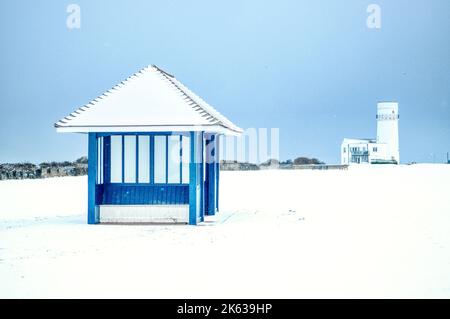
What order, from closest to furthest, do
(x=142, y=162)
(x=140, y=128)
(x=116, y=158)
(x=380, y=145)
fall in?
1. (x=140, y=128)
2. (x=142, y=162)
3. (x=116, y=158)
4. (x=380, y=145)

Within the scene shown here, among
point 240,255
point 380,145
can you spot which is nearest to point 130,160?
point 240,255

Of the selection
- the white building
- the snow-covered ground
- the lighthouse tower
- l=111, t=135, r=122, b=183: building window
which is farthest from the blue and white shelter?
the lighthouse tower

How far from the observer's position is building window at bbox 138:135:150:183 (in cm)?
1848

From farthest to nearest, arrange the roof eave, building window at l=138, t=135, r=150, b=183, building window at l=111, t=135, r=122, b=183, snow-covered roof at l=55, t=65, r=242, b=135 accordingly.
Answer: building window at l=111, t=135, r=122, b=183
building window at l=138, t=135, r=150, b=183
snow-covered roof at l=55, t=65, r=242, b=135
the roof eave

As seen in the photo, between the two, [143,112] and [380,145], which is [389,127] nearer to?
[380,145]

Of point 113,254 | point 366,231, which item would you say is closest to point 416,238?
point 366,231

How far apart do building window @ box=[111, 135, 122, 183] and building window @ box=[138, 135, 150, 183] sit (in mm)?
525

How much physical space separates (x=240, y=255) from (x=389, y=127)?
Result: 8389 centimetres

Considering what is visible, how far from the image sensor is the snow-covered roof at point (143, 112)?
17.9 meters

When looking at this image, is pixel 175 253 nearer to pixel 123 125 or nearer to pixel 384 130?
pixel 123 125

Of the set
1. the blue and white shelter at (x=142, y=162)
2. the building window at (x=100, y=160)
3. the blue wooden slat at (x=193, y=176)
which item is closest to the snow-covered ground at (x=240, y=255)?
the blue wooden slat at (x=193, y=176)

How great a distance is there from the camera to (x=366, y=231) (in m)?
16.4

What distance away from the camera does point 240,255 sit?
12555mm

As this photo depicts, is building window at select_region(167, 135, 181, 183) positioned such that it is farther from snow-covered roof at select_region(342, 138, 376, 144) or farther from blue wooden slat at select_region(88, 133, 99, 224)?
snow-covered roof at select_region(342, 138, 376, 144)
